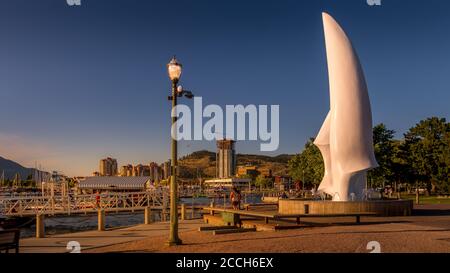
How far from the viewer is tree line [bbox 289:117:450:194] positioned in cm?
5303

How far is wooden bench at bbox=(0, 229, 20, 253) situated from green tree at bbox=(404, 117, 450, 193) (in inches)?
2256

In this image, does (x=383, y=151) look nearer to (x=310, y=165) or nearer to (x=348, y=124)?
(x=310, y=165)

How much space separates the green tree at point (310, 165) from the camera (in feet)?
181

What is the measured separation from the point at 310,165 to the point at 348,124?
36108mm

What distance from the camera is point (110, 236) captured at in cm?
1881

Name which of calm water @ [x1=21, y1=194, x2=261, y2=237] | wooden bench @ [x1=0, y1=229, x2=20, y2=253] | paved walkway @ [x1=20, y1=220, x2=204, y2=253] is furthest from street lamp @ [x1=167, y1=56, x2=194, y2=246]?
calm water @ [x1=21, y1=194, x2=261, y2=237]

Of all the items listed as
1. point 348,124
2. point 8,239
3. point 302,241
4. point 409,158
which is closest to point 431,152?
point 409,158

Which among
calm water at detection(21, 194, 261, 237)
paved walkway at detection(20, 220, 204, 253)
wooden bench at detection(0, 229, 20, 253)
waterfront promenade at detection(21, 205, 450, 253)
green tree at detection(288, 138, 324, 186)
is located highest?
green tree at detection(288, 138, 324, 186)

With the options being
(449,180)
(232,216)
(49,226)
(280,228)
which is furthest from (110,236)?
(449,180)

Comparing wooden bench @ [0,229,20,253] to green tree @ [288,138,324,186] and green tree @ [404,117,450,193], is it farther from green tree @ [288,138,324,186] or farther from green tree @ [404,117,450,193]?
green tree @ [404,117,450,193]

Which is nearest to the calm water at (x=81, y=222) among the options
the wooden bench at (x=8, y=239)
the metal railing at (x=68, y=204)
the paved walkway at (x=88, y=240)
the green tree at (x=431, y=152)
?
the metal railing at (x=68, y=204)

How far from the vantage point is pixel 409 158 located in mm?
63375

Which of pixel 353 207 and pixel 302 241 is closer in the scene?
pixel 302 241

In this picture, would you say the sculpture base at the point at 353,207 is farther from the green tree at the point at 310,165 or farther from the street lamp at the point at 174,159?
the green tree at the point at 310,165
